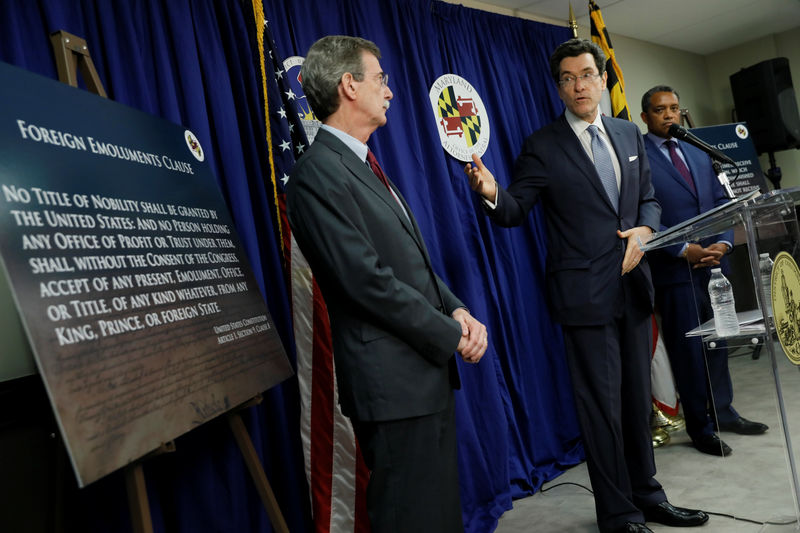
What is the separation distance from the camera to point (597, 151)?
246 centimetres

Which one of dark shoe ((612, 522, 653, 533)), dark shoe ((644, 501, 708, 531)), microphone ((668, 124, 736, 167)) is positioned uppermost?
microphone ((668, 124, 736, 167))

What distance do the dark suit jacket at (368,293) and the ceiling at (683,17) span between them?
271 centimetres

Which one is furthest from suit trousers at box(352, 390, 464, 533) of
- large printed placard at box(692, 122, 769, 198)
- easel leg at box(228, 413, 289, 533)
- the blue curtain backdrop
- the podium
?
large printed placard at box(692, 122, 769, 198)

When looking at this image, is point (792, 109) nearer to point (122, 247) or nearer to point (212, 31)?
point (212, 31)

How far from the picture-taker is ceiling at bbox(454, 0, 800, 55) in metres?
4.33

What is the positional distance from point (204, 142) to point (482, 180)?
0.97 meters

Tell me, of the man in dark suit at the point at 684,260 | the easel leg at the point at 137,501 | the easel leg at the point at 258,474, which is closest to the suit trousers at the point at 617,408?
the man in dark suit at the point at 684,260

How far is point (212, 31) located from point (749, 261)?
6.24ft

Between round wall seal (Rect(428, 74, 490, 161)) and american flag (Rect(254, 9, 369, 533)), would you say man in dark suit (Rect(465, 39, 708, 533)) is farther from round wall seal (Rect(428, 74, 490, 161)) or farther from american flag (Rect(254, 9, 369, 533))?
round wall seal (Rect(428, 74, 490, 161))

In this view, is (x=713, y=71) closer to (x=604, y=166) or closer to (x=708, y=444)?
(x=708, y=444)

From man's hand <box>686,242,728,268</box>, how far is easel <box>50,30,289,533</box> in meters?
1.41

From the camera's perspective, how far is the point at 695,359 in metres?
2.53

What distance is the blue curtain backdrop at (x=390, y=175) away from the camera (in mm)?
1956

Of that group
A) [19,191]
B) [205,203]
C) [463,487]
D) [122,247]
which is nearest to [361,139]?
[205,203]
